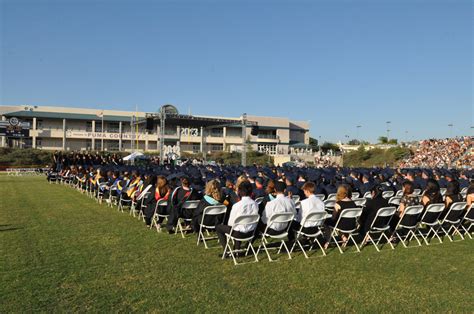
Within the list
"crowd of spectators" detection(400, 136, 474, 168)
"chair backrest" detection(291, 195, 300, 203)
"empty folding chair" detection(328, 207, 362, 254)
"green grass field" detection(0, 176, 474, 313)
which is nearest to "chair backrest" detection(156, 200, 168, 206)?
"green grass field" detection(0, 176, 474, 313)

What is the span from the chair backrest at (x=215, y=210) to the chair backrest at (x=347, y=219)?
1885 millimetres

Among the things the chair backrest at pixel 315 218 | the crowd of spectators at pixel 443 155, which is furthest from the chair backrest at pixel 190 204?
the crowd of spectators at pixel 443 155

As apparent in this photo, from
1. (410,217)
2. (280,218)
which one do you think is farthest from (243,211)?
(410,217)

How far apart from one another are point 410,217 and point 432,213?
50 centimetres

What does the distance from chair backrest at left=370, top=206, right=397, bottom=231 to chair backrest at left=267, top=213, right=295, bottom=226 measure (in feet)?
5.19

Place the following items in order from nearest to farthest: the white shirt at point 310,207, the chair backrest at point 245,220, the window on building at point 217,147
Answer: the chair backrest at point 245,220 → the white shirt at point 310,207 → the window on building at point 217,147

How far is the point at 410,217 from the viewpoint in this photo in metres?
7.12

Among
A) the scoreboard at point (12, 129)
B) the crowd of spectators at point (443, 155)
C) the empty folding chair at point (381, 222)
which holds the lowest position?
the empty folding chair at point (381, 222)

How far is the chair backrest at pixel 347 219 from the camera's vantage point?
21.5 ft

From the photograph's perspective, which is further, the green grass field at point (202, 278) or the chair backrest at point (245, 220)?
the chair backrest at point (245, 220)

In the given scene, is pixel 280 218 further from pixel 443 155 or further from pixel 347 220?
pixel 443 155

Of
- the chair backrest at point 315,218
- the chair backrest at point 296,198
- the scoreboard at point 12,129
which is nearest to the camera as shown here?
the chair backrest at point 315,218

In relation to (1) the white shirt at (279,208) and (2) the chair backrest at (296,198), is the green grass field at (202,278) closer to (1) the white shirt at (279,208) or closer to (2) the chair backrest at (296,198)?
(1) the white shirt at (279,208)

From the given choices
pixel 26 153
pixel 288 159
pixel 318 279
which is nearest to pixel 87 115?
pixel 26 153
